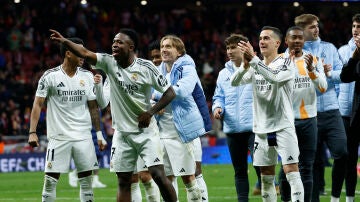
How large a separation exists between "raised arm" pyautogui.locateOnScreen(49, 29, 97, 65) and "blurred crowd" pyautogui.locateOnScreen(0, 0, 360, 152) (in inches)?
644

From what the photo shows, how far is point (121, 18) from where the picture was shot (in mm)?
34844

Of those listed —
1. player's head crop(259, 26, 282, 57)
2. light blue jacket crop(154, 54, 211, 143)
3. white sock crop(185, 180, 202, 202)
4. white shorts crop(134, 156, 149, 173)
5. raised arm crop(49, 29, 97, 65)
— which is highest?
player's head crop(259, 26, 282, 57)

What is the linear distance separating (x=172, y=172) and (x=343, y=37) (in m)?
27.3

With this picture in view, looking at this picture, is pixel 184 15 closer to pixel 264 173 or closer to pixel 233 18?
pixel 233 18

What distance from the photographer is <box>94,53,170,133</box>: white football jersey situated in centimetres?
945

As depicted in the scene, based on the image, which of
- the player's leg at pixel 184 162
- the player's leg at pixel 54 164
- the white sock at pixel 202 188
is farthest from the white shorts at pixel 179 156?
the player's leg at pixel 54 164

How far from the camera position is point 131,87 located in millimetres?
9461

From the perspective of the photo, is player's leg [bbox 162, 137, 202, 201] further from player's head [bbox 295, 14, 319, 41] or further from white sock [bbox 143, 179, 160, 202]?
player's head [bbox 295, 14, 319, 41]

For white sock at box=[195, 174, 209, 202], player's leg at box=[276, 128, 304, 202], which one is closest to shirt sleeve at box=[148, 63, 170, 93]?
player's leg at box=[276, 128, 304, 202]

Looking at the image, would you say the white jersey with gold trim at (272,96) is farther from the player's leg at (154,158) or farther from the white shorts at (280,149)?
the player's leg at (154,158)

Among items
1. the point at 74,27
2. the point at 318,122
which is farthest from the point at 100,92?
the point at 74,27

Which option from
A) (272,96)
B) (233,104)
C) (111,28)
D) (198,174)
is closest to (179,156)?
(198,174)

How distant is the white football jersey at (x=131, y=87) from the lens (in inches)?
372

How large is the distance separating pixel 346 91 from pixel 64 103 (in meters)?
4.15
